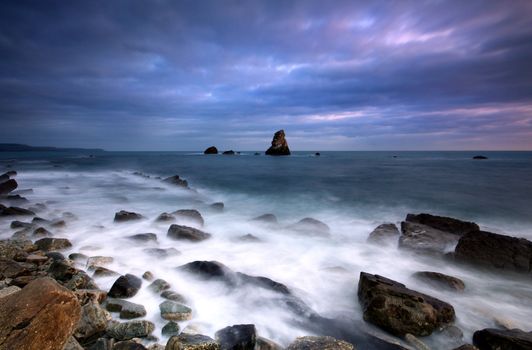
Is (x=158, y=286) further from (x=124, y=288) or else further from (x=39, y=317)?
(x=39, y=317)

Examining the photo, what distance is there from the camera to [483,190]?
Result: 18.9 meters

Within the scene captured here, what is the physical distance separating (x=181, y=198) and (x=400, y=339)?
534 inches

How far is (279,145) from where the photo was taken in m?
81.2

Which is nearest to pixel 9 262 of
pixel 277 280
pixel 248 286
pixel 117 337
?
pixel 117 337

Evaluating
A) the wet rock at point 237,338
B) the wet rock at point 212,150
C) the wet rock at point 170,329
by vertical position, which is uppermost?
the wet rock at point 212,150

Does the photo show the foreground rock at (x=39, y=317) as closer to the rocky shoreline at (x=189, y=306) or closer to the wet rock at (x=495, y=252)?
the rocky shoreline at (x=189, y=306)

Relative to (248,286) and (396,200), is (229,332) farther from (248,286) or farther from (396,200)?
(396,200)

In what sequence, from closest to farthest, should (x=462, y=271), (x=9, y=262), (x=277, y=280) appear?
(x=9, y=262)
(x=277, y=280)
(x=462, y=271)

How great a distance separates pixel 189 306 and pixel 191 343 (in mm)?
1587

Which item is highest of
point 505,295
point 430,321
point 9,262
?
point 9,262

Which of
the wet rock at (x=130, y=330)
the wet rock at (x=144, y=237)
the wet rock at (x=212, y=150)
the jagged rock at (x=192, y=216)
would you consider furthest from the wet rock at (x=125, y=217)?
the wet rock at (x=212, y=150)

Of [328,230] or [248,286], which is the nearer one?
[248,286]

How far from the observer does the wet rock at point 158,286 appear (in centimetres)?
497

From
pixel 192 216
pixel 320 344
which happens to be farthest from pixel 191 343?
pixel 192 216
